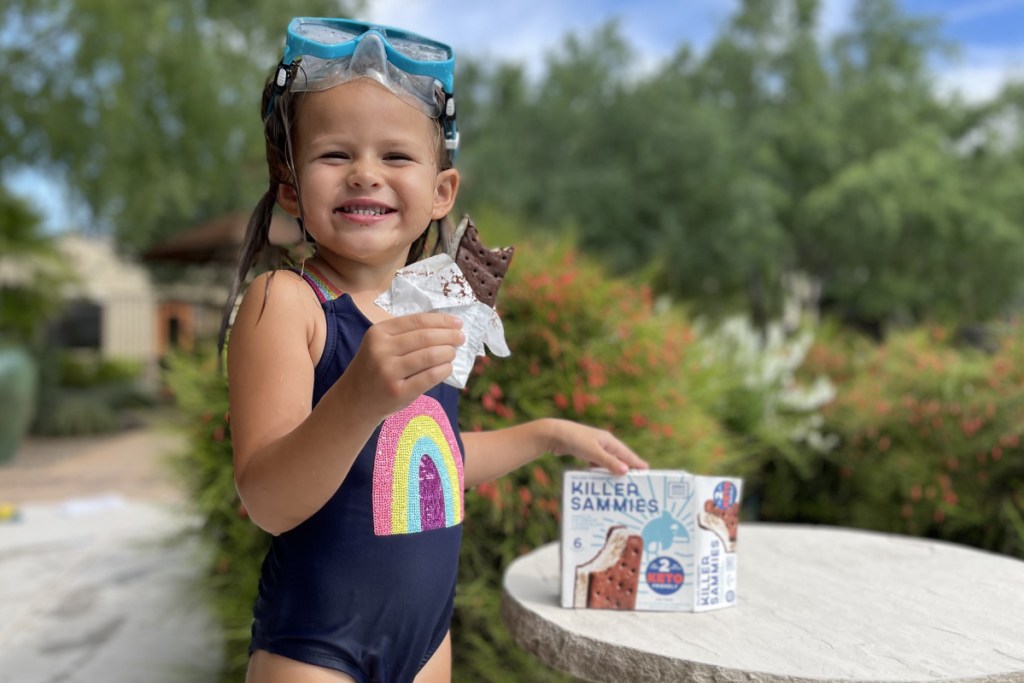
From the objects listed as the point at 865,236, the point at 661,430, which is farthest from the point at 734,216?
the point at 661,430

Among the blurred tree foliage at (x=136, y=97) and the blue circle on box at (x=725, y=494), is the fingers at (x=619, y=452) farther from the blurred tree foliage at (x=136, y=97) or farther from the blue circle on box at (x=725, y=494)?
the blurred tree foliage at (x=136, y=97)

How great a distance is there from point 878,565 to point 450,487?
1.23m

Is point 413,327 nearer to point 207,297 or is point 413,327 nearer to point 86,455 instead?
point 86,455

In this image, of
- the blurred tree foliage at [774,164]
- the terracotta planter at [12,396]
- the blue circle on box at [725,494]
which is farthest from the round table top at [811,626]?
the blurred tree foliage at [774,164]

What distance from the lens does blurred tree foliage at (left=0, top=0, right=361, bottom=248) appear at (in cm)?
1086

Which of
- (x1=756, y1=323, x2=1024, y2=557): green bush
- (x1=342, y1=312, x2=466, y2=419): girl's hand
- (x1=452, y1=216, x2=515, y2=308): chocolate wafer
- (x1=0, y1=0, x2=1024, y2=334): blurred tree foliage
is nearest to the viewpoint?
(x1=342, y1=312, x2=466, y2=419): girl's hand

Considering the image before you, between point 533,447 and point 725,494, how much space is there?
1.29 ft

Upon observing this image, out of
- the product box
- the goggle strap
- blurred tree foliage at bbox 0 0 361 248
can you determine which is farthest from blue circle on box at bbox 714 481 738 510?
blurred tree foliage at bbox 0 0 361 248

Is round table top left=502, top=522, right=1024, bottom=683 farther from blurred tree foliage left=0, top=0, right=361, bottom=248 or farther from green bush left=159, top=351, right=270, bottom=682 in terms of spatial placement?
blurred tree foliage left=0, top=0, right=361, bottom=248

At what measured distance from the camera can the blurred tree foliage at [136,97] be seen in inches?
428

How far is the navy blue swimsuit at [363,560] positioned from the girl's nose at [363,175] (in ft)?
0.63

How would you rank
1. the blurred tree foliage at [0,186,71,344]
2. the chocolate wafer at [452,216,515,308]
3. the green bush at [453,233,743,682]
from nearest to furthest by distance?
1. the chocolate wafer at [452,216,515,308]
2. the green bush at [453,233,743,682]
3. the blurred tree foliage at [0,186,71,344]

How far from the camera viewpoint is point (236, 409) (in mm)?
1315

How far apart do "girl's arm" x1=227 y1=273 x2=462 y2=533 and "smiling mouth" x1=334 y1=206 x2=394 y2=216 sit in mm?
136
